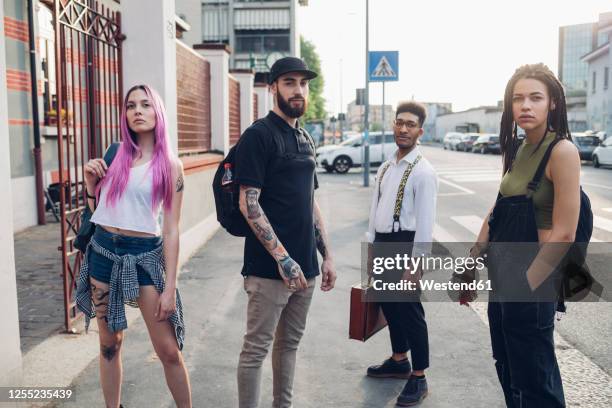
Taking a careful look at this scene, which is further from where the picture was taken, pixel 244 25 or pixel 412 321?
pixel 244 25

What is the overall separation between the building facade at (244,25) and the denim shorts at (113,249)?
43.7m

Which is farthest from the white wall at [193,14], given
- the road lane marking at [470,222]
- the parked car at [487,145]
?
the road lane marking at [470,222]

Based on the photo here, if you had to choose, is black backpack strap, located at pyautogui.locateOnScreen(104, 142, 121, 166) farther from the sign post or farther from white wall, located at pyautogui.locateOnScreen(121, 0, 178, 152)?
the sign post

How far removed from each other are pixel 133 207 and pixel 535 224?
6.32 ft

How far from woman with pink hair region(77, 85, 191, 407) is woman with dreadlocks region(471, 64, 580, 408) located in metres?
1.65

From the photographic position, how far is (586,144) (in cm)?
3070

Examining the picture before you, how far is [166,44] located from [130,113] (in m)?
4.07

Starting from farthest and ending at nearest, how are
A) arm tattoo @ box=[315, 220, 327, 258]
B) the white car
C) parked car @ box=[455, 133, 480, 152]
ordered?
1. parked car @ box=[455, 133, 480, 152]
2. the white car
3. arm tattoo @ box=[315, 220, 327, 258]

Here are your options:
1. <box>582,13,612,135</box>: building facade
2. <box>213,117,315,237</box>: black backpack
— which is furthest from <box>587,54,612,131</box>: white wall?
<box>213,117,315,237</box>: black backpack

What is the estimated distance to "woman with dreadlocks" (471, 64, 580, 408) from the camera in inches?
105

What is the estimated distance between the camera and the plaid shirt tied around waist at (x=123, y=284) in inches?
125

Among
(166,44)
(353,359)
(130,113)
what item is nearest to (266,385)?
(353,359)

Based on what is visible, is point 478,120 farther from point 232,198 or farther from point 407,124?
point 232,198

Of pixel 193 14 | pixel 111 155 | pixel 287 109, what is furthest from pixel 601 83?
pixel 111 155
